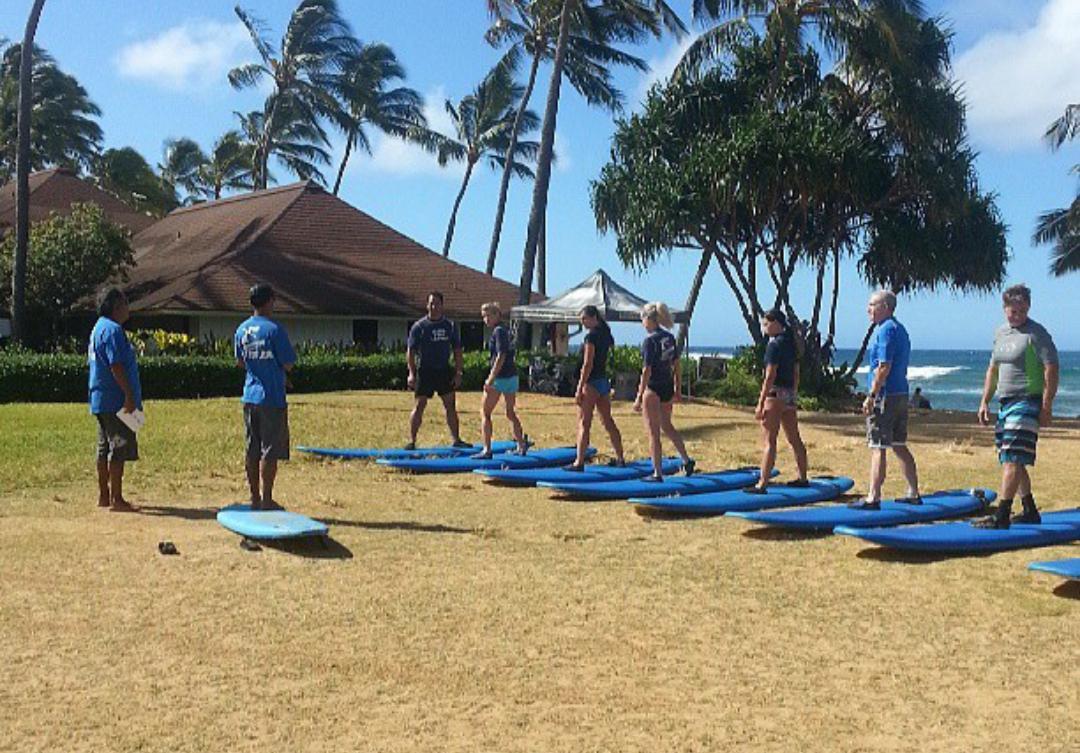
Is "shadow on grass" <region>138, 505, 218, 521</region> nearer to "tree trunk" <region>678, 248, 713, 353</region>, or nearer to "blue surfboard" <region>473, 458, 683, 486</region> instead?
"blue surfboard" <region>473, 458, 683, 486</region>

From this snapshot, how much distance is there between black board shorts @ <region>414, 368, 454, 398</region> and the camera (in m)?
11.5

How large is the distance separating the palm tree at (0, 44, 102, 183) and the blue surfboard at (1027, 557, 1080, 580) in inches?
1537

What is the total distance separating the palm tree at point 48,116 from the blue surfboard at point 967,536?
38.0m

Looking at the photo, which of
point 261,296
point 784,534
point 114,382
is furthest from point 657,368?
point 114,382

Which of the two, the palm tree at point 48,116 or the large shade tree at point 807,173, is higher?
the palm tree at point 48,116

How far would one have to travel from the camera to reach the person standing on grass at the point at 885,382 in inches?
314

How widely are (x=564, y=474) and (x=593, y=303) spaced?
1191 cm

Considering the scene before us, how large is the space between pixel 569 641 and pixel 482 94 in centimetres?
4040

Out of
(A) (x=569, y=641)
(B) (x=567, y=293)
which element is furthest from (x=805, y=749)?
(B) (x=567, y=293)

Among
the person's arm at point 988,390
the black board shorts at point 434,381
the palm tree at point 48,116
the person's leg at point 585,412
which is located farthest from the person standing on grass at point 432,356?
the palm tree at point 48,116

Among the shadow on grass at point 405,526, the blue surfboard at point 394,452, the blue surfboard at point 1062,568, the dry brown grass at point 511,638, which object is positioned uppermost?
the blue surfboard at point 394,452

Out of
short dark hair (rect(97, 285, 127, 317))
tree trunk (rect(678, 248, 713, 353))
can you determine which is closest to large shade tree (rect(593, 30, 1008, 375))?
tree trunk (rect(678, 248, 713, 353))

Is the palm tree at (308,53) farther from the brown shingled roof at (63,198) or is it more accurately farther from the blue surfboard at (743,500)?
the blue surfboard at (743,500)

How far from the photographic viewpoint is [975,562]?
23.0 ft
